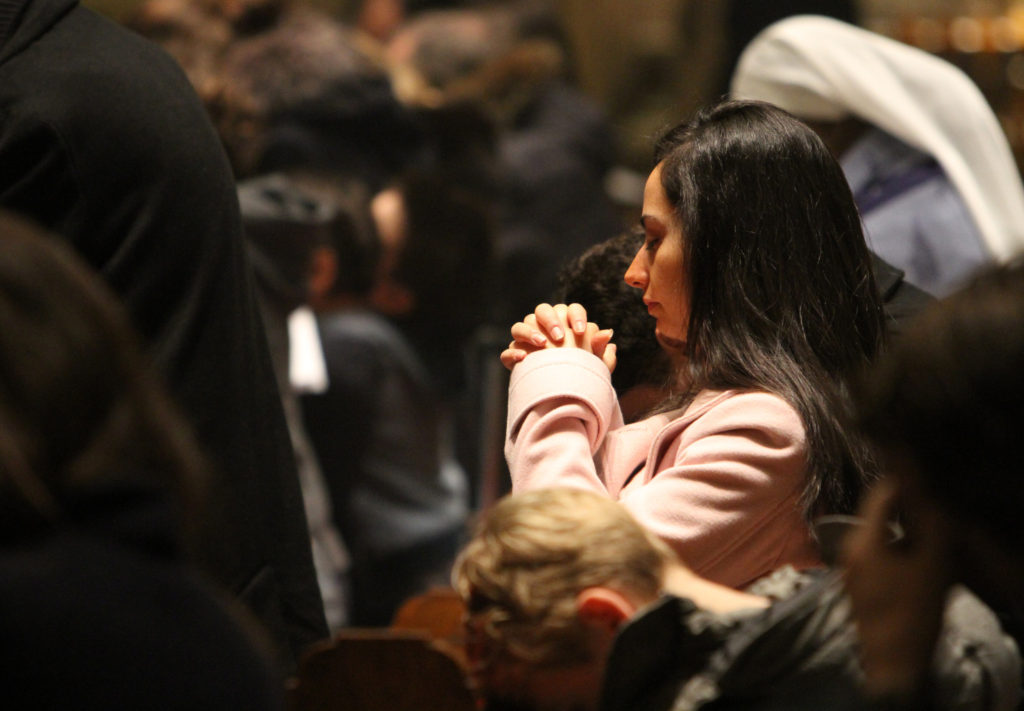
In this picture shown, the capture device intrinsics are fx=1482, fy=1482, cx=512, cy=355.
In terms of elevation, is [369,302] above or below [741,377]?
below

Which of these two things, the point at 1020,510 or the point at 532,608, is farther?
the point at 532,608

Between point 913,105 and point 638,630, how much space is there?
231 cm

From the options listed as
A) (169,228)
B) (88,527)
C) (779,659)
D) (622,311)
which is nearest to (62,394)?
(88,527)

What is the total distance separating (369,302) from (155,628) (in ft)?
12.7

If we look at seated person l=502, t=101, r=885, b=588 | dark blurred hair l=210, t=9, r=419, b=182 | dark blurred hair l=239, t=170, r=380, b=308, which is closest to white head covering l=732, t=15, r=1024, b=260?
dark blurred hair l=239, t=170, r=380, b=308

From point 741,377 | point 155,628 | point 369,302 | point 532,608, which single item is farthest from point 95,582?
point 369,302

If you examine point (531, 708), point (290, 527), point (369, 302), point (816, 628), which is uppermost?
point (816, 628)

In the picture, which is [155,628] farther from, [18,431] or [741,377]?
[741,377]

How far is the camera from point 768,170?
1.94m

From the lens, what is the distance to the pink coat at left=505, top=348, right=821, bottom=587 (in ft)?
6.04

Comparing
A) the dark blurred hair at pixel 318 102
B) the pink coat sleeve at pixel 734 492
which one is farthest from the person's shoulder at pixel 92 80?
the dark blurred hair at pixel 318 102

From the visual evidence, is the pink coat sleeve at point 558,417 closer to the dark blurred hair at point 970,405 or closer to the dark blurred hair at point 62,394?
the dark blurred hair at point 970,405

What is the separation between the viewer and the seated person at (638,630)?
1.47 meters

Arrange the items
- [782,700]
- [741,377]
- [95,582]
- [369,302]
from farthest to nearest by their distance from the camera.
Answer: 1. [369,302]
2. [741,377]
3. [782,700]
4. [95,582]
